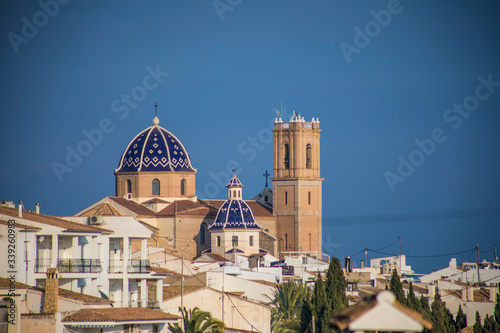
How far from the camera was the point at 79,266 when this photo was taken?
35.8 meters

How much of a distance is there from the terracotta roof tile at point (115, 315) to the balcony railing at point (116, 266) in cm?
532

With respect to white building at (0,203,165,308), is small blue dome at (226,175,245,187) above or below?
above

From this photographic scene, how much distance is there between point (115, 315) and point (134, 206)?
47954 mm

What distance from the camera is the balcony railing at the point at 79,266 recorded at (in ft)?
115

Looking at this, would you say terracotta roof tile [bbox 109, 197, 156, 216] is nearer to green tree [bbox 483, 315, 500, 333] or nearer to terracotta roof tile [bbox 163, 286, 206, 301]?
terracotta roof tile [bbox 163, 286, 206, 301]

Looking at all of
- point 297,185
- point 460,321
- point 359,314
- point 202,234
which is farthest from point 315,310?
point 297,185

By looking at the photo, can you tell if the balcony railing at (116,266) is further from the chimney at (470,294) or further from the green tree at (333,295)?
the chimney at (470,294)

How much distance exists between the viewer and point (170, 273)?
49.3 m

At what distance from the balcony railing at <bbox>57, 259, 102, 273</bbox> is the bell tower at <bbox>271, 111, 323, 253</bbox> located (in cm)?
4807

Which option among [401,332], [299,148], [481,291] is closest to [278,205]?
[299,148]

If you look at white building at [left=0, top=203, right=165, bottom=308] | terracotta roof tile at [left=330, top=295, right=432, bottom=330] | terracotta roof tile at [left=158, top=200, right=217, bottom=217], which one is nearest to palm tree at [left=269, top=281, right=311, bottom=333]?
white building at [left=0, top=203, right=165, bottom=308]

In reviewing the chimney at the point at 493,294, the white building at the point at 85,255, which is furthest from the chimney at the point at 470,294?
the white building at the point at 85,255

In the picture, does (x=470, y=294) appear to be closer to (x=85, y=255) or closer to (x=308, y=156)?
(x=85, y=255)

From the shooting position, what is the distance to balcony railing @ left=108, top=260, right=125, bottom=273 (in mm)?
38562
